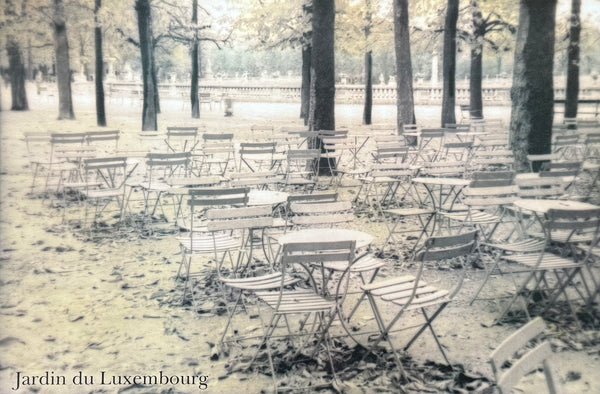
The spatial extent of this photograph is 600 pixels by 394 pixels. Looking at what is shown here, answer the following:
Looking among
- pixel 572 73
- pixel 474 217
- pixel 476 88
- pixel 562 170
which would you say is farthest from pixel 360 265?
pixel 476 88

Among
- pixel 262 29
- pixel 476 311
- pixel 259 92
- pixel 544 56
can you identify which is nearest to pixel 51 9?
pixel 262 29

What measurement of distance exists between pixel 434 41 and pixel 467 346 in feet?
74.2

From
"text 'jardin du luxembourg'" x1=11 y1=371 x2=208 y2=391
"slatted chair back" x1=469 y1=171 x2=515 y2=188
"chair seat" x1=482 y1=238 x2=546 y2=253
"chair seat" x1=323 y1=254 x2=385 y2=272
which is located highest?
"slatted chair back" x1=469 y1=171 x2=515 y2=188

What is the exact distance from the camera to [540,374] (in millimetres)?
4340

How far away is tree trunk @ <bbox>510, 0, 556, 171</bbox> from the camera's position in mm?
8445

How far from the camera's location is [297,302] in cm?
438

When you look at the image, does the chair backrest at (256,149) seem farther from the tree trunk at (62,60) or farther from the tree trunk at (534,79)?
the tree trunk at (62,60)

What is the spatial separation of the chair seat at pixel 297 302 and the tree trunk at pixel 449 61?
54.1 ft

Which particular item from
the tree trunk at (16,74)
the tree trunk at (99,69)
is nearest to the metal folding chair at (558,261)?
the tree trunk at (99,69)

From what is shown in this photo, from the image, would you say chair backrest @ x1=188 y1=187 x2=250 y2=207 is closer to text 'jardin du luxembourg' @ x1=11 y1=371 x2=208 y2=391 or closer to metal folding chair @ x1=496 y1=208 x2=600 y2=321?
text 'jardin du luxembourg' @ x1=11 y1=371 x2=208 y2=391

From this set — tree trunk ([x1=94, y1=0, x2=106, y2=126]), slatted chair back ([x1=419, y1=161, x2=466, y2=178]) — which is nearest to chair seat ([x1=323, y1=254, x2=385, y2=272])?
slatted chair back ([x1=419, y1=161, x2=466, y2=178])

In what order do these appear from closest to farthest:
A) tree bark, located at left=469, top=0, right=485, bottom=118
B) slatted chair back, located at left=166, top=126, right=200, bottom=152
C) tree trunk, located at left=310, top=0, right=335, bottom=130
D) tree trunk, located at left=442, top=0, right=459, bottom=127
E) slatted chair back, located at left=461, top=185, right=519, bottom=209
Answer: slatted chair back, located at left=461, top=185, right=519, bottom=209 < slatted chair back, located at left=166, top=126, right=200, bottom=152 < tree trunk, located at left=310, top=0, right=335, bottom=130 < tree trunk, located at left=442, top=0, right=459, bottom=127 < tree bark, located at left=469, top=0, right=485, bottom=118

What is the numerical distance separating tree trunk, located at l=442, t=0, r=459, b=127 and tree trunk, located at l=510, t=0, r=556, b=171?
11510mm

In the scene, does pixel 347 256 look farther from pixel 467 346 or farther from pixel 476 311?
pixel 476 311
